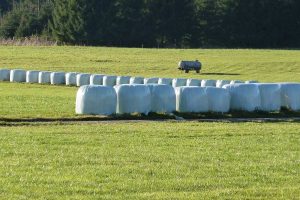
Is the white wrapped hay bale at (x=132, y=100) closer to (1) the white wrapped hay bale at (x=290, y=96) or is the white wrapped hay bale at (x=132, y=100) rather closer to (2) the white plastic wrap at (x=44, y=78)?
(1) the white wrapped hay bale at (x=290, y=96)

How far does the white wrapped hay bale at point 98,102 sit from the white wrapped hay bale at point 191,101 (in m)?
2.01

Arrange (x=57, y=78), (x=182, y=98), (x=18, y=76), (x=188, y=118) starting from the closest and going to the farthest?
(x=188, y=118) → (x=182, y=98) → (x=57, y=78) → (x=18, y=76)

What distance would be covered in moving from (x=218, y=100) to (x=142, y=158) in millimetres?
10687

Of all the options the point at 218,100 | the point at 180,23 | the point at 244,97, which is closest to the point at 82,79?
the point at 244,97

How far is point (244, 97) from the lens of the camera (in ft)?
84.7

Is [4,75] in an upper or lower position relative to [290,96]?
lower

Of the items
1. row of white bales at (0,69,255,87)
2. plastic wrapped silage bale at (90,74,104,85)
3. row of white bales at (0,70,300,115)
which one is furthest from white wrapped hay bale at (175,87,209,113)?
plastic wrapped silage bale at (90,74,104,85)

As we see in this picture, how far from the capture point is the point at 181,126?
69.8ft

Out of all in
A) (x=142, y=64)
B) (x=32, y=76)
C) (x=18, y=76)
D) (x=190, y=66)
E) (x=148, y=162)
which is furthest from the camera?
(x=142, y=64)

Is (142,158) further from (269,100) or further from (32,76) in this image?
(32,76)

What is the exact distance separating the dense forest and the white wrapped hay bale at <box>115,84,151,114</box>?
70229 millimetres

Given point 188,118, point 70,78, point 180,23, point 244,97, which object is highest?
point 180,23

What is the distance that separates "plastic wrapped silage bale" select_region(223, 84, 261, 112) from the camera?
84.5ft

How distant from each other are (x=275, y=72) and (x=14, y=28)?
5781 cm
